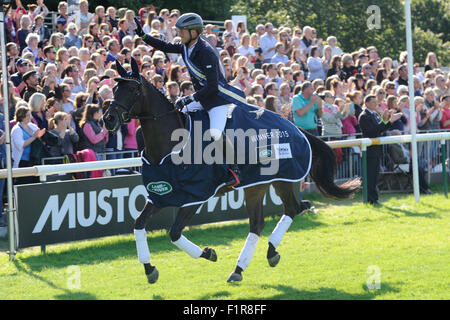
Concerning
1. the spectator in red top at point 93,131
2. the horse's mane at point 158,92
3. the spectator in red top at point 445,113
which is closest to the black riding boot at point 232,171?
the horse's mane at point 158,92

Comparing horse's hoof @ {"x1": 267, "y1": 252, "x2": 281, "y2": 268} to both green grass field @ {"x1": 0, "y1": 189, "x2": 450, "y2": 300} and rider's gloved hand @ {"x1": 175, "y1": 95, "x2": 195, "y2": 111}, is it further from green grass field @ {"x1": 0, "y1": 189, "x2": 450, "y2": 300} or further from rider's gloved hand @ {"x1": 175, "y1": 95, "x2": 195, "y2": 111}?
rider's gloved hand @ {"x1": 175, "y1": 95, "x2": 195, "y2": 111}

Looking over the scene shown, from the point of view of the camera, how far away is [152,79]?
44.3 ft

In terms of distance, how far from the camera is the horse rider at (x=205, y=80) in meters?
8.23

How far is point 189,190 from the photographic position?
8.22 m

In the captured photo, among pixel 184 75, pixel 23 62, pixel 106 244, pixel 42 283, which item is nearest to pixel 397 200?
pixel 184 75

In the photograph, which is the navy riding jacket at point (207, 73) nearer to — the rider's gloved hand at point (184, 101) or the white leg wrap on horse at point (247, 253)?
the rider's gloved hand at point (184, 101)

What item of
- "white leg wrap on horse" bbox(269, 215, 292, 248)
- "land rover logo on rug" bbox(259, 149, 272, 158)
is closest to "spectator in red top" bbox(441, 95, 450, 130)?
"white leg wrap on horse" bbox(269, 215, 292, 248)

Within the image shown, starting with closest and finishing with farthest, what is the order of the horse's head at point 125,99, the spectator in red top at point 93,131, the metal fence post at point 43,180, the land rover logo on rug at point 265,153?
the horse's head at point 125,99
the land rover logo on rug at point 265,153
the metal fence post at point 43,180
the spectator in red top at point 93,131

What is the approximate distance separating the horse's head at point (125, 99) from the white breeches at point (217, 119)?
701mm

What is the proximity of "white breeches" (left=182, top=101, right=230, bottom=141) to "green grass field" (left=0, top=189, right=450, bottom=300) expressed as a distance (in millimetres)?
1573

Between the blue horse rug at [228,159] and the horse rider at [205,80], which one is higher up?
the horse rider at [205,80]

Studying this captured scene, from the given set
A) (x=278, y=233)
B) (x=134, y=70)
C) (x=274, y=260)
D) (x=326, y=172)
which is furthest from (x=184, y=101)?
(x=326, y=172)

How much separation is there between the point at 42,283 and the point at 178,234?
5.28 ft
